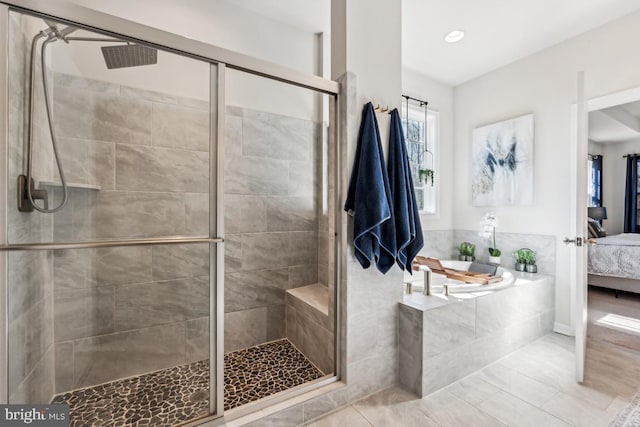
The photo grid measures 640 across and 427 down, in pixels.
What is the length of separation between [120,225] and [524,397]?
7.99 ft

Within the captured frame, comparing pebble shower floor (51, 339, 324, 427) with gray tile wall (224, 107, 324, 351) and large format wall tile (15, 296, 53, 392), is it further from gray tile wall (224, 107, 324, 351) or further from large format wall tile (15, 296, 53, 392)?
gray tile wall (224, 107, 324, 351)

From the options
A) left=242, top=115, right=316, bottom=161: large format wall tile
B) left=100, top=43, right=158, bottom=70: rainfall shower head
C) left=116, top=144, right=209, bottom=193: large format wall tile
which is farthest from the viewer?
left=242, top=115, right=316, bottom=161: large format wall tile

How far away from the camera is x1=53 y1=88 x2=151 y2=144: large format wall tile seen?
55.6 inches

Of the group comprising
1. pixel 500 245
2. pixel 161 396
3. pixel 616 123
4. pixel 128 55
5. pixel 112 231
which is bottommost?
pixel 161 396

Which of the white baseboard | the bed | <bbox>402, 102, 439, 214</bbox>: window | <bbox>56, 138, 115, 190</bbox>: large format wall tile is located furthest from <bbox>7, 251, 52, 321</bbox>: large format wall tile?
the bed

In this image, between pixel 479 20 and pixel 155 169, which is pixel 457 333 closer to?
pixel 155 169

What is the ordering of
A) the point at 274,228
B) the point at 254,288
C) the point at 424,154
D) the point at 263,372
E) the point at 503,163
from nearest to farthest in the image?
the point at 263,372 → the point at 254,288 → the point at 274,228 → the point at 503,163 → the point at 424,154

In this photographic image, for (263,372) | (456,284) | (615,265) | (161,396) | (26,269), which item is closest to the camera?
(26,269)

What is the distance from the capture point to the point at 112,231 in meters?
1.41

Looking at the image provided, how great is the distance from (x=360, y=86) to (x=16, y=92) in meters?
1.57

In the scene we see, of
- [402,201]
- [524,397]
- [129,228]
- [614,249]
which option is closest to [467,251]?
[524,397]

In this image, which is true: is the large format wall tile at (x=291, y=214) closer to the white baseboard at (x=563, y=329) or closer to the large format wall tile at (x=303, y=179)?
the large format wall tile at (x=303, y=179)

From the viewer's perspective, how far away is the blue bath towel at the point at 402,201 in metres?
1.69

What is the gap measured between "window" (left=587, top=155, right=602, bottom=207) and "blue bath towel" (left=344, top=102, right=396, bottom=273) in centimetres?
629
